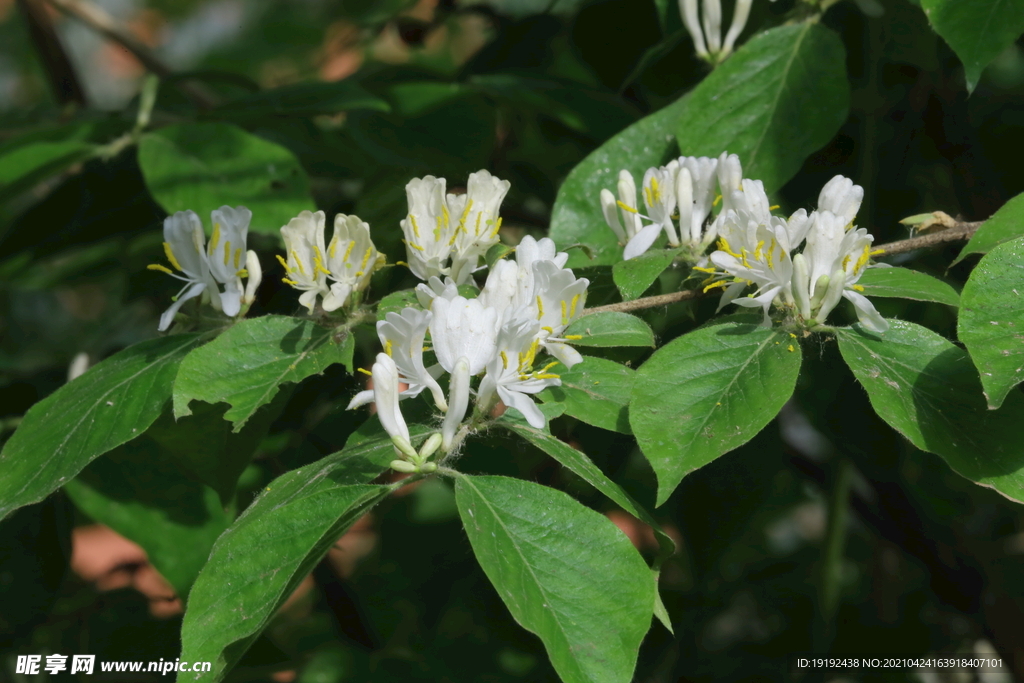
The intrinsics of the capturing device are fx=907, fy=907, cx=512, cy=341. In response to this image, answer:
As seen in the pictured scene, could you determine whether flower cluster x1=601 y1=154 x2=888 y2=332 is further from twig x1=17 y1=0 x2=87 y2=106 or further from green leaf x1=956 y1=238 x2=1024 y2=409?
twig x1=17 y1=0 x2=87 y2=106

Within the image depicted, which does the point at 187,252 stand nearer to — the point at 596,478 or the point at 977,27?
the point at 596,478

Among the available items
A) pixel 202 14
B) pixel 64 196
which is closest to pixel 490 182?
pixel 64 196

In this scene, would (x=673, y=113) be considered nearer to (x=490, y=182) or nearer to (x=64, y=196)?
(x=490, y=182)

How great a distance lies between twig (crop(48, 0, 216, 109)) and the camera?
185cm

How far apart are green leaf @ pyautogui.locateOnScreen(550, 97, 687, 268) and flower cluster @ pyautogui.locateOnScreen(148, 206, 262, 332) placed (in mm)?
336

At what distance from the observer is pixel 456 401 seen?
2.34ft

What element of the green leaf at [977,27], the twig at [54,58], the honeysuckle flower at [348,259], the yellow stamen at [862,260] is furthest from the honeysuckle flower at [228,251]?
the twig at [54,58]

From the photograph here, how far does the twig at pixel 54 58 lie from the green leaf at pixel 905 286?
5.73ft

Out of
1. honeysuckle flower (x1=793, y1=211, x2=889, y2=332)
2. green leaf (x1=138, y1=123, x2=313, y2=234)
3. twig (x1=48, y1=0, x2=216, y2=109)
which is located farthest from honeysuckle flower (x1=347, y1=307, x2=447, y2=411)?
twig (x1=48, y1=0, x2=216, y2=109)

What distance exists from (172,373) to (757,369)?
55 centimetres

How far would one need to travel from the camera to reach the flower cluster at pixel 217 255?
914mm

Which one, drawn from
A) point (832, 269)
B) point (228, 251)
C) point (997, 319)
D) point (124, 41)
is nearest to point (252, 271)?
point (228, 251)

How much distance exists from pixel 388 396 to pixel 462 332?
77 millimetres

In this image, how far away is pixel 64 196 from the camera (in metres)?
1.53
